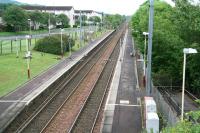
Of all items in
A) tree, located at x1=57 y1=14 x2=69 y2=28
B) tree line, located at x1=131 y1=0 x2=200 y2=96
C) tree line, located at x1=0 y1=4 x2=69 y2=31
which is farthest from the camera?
tree, located at x1=57 y1=14 x2=69 y2=28

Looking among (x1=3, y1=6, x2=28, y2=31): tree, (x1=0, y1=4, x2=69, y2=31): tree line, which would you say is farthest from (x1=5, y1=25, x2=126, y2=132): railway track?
(x1=3, y1=6, x2=28, y2=31): tree

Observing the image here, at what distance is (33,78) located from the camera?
3912 cm

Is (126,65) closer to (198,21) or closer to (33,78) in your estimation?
(33,78)

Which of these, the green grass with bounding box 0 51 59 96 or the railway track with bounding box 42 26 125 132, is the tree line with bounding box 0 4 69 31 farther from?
the railway track with bounding box 42 26 125 132

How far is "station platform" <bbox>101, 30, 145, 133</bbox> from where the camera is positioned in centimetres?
2294

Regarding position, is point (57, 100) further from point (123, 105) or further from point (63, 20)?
point (63, 20)

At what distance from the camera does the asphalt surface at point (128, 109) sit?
22.8m

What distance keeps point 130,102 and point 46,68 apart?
62.2 feet

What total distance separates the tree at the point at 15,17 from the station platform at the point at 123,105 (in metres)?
65.9

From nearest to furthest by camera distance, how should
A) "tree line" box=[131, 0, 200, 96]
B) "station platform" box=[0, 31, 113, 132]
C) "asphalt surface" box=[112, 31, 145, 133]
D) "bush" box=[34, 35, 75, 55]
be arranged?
"asphalt surface" box=[112, 31, 145, 133] → "station platform" box=[0, 31, 113, 132] → "tree line" box=[131, 0, 200, 96] → "bush" box=[34, 35, 75, 55]

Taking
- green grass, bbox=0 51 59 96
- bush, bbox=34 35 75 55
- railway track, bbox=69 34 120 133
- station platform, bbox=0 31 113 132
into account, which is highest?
bush, bbox=34 35 75 55

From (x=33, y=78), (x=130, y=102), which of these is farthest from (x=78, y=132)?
(x=33, y=78)

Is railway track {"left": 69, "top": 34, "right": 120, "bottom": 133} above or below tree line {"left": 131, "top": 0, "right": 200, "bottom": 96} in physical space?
below

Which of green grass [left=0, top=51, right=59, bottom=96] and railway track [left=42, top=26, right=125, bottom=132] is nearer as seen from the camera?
railway track [left=42, top=26, right=125, bottom=132]
